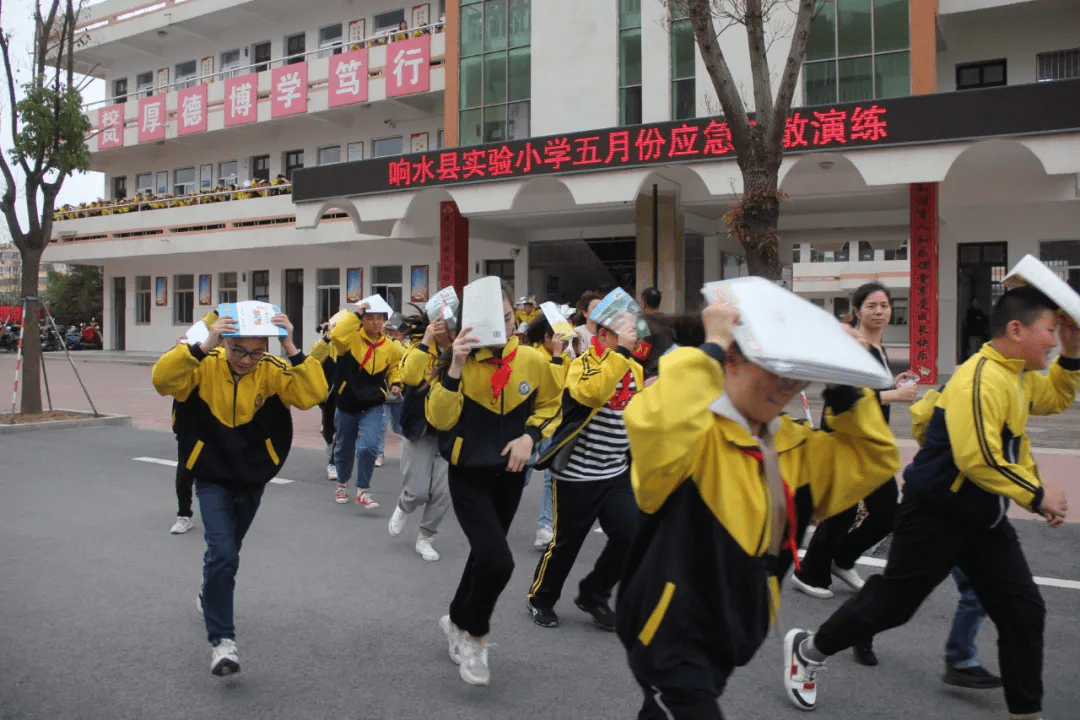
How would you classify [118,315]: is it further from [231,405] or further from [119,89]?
[231,405]

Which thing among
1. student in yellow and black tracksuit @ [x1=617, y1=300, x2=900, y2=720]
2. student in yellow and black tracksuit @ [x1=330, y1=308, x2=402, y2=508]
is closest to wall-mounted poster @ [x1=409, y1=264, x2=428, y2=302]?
student in yellow and black tracksuit @ [x1=330, y1=308, x2=402, y2=508]

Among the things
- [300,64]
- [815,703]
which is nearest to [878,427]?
[815,703]

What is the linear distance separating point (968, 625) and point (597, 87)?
61.7 ft

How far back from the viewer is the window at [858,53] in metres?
17.9

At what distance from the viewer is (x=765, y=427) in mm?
2381

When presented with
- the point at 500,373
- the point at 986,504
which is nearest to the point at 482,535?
the point at 500,373

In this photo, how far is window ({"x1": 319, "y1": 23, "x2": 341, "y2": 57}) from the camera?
29.6 metres

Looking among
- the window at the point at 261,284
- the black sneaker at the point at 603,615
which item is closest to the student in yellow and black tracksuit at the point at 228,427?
the black sneaker at the point at 603,615

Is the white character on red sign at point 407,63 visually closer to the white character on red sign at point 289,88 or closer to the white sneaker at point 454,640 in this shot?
the white character on red sign at point 289,88

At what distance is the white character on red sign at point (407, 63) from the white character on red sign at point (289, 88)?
421 cm

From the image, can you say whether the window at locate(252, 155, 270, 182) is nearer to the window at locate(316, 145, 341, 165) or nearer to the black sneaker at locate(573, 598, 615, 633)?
the window at locate(316, 145, 341, 165)

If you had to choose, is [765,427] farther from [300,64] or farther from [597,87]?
[300,64]

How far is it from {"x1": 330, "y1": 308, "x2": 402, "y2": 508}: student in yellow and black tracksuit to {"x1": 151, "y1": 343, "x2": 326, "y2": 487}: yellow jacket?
10.8 ft

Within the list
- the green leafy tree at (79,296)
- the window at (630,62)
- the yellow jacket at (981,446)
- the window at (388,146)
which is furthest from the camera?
the green leafy tree at (79,296)
